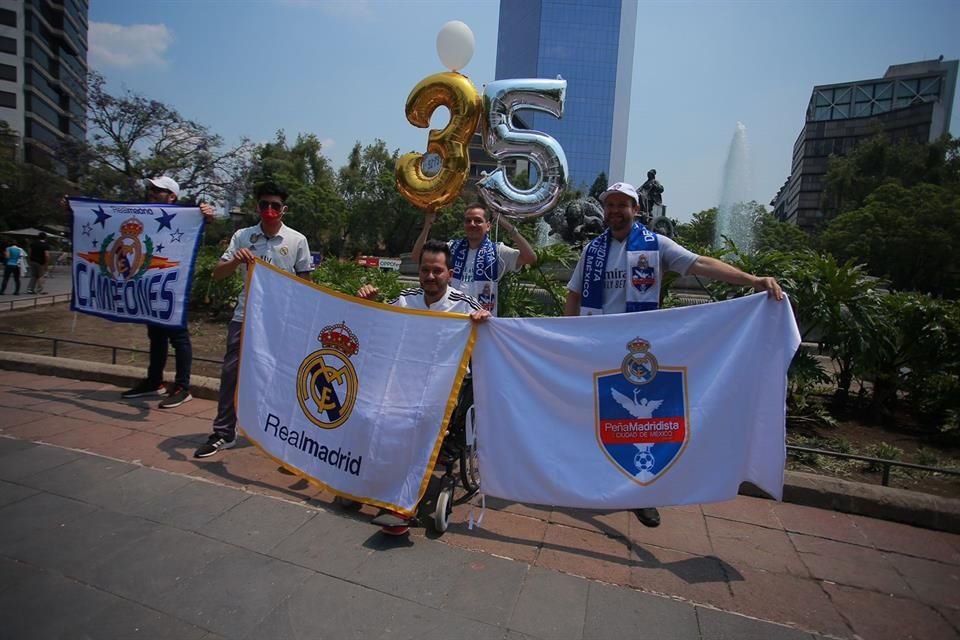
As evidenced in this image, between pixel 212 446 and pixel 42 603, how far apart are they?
1.70 metres

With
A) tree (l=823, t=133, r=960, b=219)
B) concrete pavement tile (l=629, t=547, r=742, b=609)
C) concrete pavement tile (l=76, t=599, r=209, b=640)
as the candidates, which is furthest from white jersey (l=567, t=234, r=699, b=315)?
tree (l=823, t=133, r=960, b=219)

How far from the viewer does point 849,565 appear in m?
2.80

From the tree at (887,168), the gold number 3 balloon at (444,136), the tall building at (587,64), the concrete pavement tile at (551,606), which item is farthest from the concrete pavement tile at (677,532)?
the tall building at (587,64)

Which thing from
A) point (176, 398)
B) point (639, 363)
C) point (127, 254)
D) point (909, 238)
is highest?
point (909, 238)

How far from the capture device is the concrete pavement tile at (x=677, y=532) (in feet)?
9.70

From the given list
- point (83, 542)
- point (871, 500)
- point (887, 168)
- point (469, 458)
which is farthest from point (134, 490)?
point (887, 168)

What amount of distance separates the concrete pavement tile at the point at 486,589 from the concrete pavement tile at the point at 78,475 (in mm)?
2499

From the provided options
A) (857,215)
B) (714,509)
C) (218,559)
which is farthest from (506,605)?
(857,215)

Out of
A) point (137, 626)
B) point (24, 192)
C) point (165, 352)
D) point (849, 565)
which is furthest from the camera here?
point (24, 192)

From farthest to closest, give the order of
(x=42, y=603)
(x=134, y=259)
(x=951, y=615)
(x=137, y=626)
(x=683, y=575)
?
1. (x=134, y=259)
2. (x=683, y=575)
3. (x=951, y=615)
4. (x=42, y=603)
5. (x=137, y=626)

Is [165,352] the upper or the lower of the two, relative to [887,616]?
upper

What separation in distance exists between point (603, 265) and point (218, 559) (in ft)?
9.11

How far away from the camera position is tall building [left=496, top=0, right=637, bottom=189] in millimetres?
87688

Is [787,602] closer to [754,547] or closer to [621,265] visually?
[754,547]
